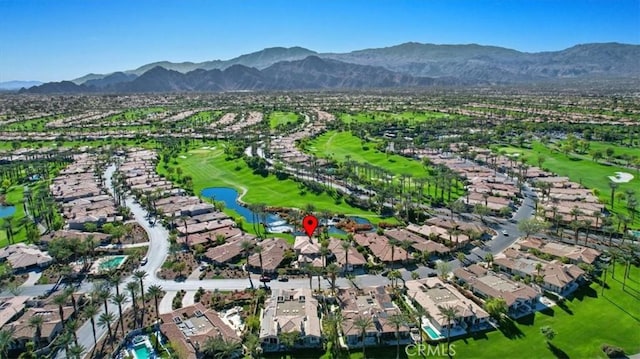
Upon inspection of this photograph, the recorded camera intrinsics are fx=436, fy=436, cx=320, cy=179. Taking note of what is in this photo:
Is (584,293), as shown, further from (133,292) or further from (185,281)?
(133,292)

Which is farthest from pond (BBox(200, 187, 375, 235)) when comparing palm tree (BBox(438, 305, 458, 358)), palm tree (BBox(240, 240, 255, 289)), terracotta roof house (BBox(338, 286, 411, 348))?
A: palm tree (BBox(438, 305, 458, 358))

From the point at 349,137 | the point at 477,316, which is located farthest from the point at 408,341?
the point at 349,137

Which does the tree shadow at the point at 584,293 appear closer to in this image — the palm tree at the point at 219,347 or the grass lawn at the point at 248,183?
the grass lawn at the point at 248,183

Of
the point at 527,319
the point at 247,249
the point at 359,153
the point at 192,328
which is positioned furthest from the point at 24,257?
the point at 359,153

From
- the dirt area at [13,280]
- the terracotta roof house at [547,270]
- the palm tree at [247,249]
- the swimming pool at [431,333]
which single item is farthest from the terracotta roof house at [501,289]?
the dirt area at [13,280]

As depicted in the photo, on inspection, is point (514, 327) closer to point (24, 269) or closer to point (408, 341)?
point (408, 341)

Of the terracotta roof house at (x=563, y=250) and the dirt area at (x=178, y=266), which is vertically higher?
the terracotta roof house at (x=563, y=250)
